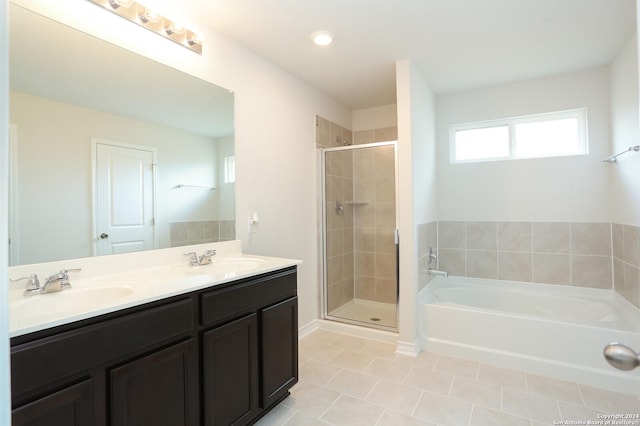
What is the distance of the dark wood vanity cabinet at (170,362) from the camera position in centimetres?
98

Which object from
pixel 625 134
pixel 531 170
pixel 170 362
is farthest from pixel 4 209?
pixel 531 170

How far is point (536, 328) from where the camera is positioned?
2377mm

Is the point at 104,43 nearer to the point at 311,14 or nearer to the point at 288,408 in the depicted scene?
the point at 311,14

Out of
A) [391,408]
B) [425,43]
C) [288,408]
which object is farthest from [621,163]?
[288,408]

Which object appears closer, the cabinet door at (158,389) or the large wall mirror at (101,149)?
the cabinet door at (158,389)

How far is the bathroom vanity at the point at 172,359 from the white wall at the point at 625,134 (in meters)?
2.60

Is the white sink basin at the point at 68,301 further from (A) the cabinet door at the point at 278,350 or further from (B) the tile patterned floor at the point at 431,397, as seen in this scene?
(B) the tile patterned floor at the point at 431,397

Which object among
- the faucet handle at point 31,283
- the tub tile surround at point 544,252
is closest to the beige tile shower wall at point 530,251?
the tub tile surround at point 544,252

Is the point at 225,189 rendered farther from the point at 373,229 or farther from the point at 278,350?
the point at 373,229

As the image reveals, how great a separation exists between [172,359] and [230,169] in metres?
1.35

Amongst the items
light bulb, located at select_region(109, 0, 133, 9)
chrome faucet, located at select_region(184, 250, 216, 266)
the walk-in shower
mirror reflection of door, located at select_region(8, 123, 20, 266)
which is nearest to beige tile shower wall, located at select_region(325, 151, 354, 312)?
the walk-in shower

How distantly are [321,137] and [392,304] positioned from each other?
2.05m

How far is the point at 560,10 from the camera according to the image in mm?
1989

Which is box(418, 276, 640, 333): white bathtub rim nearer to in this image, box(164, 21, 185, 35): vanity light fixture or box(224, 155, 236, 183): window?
box(224, 155, 236, 183): window
